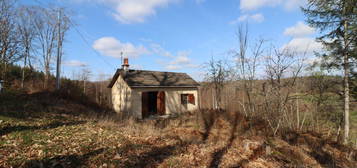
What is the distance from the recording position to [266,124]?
9266 millimetres

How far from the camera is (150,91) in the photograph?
519 inches

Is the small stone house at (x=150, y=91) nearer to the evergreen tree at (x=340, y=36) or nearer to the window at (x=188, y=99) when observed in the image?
the window at (x=188, y=99)

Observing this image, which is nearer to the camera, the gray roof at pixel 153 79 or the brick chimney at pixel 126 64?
the gray roof at pixel 153 79

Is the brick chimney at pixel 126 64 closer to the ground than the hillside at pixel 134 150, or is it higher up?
higher up

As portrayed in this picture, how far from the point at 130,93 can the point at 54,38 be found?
11.4 meters

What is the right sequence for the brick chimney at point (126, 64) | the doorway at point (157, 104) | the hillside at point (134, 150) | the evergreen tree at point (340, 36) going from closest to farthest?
the hillside at point (134, 150), the evergreen tree at point (340, 36), the doorway at point (157, 104), the brick chimney at point (126, 64)

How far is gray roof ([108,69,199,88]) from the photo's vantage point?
12901mm

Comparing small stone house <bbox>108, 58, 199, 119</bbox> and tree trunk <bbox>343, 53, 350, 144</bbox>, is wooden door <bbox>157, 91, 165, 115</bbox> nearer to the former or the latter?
small stone house <bbox>108, 58, 199, 119</bbox>

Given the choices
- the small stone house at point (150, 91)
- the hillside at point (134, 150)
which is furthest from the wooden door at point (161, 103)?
the hillside at point (134, 150)

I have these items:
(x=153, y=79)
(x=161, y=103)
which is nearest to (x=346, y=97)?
(x=161, y=103)

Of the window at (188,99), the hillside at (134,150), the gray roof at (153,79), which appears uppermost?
the gray roof at (153,79)

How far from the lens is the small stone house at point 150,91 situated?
1242 centimetres

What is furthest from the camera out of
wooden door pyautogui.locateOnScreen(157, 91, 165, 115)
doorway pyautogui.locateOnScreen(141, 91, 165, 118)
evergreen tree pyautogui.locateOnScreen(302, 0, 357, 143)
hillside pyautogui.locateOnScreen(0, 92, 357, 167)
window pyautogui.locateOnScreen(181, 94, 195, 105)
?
window pyautogui.locateOnScreen(181, 94, 195, 105)

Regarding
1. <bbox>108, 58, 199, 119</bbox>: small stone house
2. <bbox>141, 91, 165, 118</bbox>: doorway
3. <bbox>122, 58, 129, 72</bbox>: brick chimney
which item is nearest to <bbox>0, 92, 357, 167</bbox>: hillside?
<bbox>108, 58, 199, 119</bbox>: small stone house
